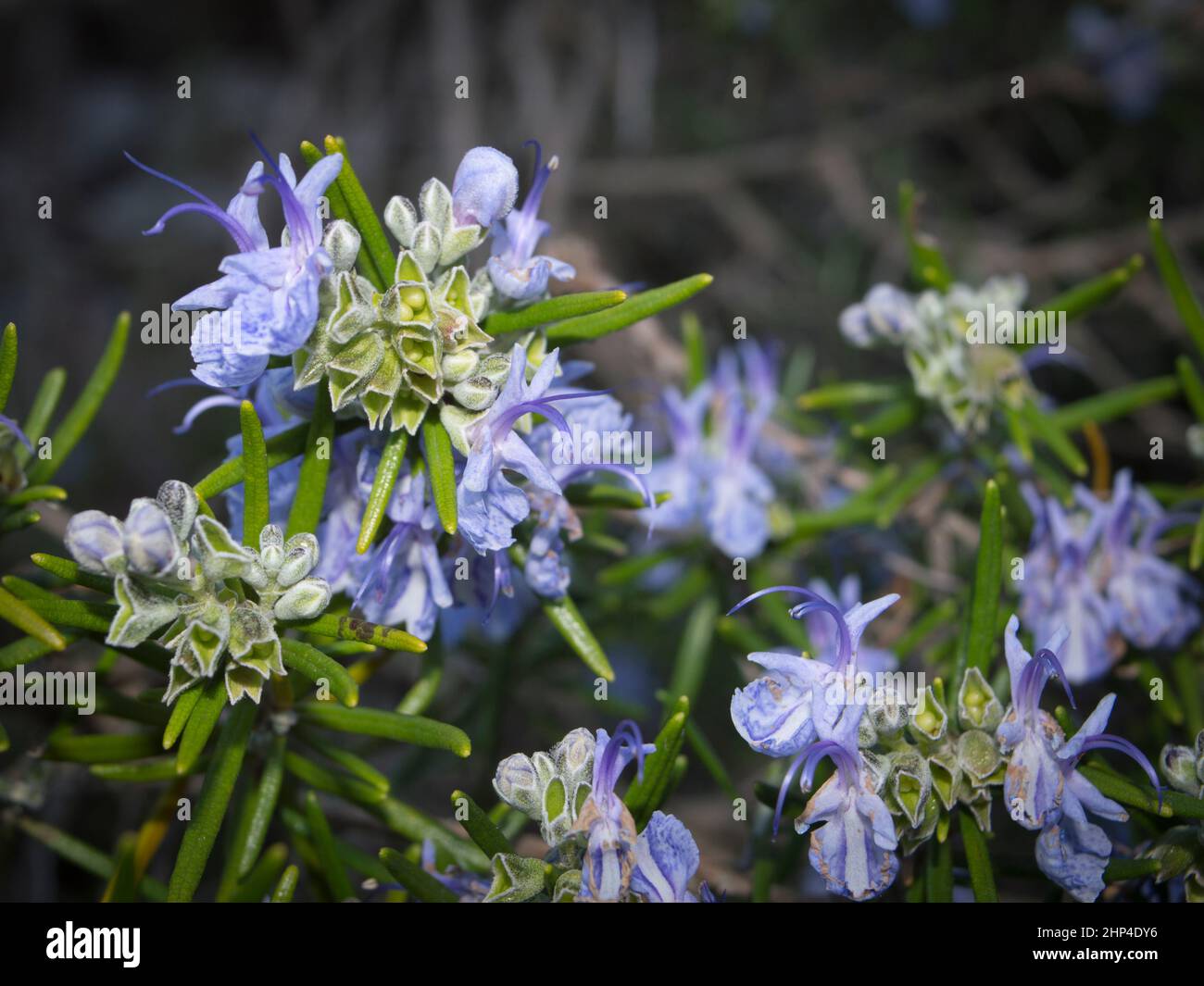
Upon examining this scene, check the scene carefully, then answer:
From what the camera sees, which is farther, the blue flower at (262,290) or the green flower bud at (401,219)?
the green flower bud at (401,219)

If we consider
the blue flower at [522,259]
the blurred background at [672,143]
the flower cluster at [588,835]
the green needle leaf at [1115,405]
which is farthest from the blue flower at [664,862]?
the blurred background at [672,143]

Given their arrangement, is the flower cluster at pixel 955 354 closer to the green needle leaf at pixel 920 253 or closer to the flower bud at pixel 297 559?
the green needle leaf at pixel 920 253

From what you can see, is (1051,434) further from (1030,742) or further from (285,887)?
(285,887)

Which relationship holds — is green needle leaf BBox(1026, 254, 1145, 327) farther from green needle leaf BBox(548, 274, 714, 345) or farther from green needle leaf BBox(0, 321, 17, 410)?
green needle leaf BBox(0, 321, 17, 410)

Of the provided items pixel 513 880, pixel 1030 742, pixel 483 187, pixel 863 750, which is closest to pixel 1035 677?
pixel 1030 742

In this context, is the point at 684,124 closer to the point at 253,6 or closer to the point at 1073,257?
the point at 1073,257

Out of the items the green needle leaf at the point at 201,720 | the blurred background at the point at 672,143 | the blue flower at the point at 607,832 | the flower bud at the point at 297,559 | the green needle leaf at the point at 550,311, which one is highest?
the blurred background at the point at 672,143
